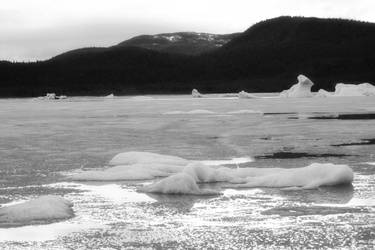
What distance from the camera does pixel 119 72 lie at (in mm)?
126750

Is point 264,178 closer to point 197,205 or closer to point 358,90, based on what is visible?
point 197,205

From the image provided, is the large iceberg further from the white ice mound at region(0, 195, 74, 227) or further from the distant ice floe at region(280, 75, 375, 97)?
the distant ice floe at region(280, 75, 375, 97)

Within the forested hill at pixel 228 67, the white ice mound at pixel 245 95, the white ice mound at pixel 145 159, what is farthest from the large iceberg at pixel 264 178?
the forested hill at pixel 228 67

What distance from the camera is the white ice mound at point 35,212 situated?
6.18m

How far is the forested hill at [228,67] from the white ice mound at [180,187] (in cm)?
10257

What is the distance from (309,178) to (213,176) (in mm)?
1295

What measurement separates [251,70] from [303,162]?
12032cm

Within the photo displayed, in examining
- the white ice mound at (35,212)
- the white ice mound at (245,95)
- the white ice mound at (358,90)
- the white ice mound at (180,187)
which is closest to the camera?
the white ice mound at (35,212)

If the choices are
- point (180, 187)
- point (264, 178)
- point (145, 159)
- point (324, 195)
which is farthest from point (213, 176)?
point (145, 159)

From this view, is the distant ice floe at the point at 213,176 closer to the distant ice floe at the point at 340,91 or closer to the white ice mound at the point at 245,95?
the white ice mound at the point at 245,95

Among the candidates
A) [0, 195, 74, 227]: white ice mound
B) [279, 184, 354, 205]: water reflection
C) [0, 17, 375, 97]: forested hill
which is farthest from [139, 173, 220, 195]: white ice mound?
[0, 17, 375, 97]: forested hill

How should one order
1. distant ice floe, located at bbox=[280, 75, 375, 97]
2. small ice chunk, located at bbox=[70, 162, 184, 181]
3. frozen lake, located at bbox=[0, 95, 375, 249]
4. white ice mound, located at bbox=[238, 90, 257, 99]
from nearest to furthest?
1. frozen lake, located at bbox=[0, 95, 375, 249]
2. small ice chunk, located at bbox=[70, 162, 184, 181]
3. white ice mound, located at bbox=[238, 90, 257, 99]
4. distant ice floe, located at bbox=[280, 75, 375, 97]

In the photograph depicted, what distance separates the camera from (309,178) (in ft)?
27.3

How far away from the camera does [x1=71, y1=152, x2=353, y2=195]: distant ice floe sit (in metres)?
7.83
